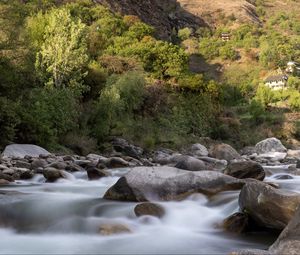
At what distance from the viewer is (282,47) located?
233 feet

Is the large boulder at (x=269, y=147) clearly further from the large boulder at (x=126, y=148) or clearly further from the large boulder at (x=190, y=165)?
the large boulder at (x=190, y=165)

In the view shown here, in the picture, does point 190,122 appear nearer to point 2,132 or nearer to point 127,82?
point 127,82

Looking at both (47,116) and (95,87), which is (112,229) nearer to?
(47,116)

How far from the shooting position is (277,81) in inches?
2406

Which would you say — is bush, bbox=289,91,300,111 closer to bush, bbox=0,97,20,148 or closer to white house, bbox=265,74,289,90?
white house, bbox=265,74,289,90

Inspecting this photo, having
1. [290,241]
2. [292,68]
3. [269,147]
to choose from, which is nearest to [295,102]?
[269,147]

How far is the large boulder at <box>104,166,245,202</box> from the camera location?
798 centimetres

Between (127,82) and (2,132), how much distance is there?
9.42m

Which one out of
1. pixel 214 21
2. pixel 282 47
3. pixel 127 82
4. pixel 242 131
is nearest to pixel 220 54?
pixel 282 47

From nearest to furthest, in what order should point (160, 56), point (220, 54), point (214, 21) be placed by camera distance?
point (160, 56)
point (220, 54)
point (214, 21)

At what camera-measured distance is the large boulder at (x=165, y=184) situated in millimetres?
7980

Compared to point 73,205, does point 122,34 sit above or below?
above

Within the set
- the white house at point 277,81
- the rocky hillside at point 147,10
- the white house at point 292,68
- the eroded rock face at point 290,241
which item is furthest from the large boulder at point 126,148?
the white house at point 292,68

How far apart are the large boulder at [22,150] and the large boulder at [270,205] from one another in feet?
29.4
